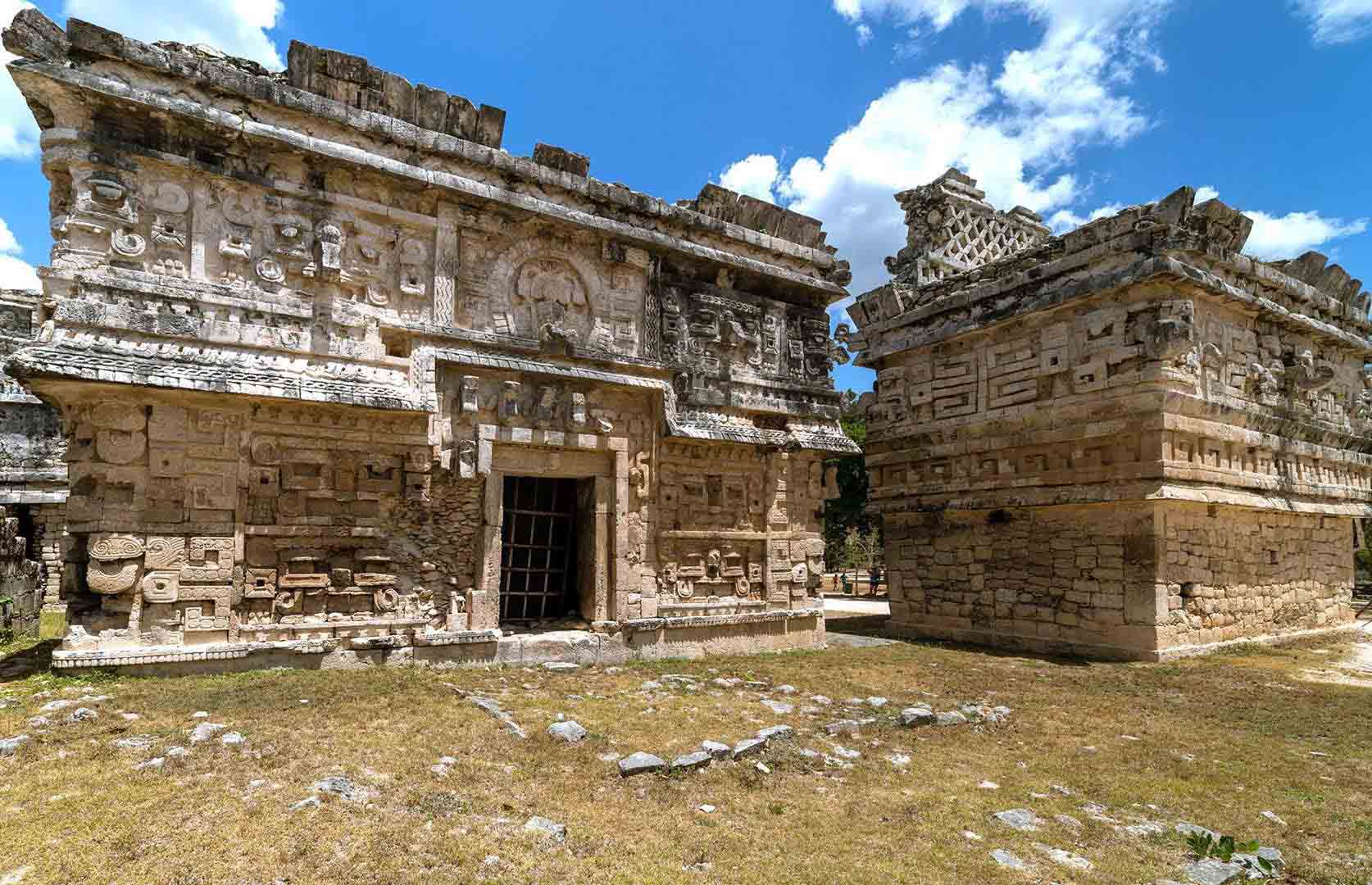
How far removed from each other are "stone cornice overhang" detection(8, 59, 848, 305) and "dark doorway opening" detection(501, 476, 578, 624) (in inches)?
129

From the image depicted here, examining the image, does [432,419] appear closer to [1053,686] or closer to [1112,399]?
[1053,686]

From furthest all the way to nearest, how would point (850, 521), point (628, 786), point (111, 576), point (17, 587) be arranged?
1. point (850, 521)
2. point (17, 587)
3. point (111, 576)
4. point (628, 786)

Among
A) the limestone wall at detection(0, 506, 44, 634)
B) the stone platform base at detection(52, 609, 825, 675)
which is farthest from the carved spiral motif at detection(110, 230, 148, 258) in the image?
the limestone wall at detection(0, 506, 44, 634)

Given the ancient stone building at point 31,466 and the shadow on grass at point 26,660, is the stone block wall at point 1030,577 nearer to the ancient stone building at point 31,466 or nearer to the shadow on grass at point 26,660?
the shadow on grass at point 26,660

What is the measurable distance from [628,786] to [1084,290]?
30.8 feet

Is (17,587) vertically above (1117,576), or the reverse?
(1117,576)

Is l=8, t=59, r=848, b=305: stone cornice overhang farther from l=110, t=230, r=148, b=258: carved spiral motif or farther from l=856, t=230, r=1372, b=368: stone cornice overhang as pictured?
l=856, t=230, r=1372, b=368: stone cornice overhang

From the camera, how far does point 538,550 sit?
31.6 feet

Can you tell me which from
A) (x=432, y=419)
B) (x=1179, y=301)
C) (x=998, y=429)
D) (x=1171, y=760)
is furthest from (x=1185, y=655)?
(x=432, y=419)

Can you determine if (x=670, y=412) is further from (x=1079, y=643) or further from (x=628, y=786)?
(x=1079, y=643)

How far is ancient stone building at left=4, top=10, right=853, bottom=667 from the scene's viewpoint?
21.5ft

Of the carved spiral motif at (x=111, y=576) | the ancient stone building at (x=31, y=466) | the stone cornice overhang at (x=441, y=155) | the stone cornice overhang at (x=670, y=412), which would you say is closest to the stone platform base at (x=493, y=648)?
the carved spiral motif at (x=111, y=576)

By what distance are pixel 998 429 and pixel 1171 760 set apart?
6.86m

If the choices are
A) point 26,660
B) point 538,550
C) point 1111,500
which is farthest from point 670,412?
point 26,660
